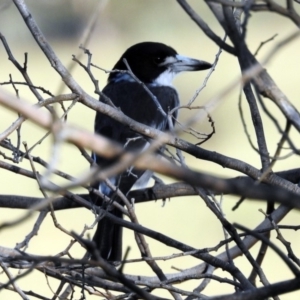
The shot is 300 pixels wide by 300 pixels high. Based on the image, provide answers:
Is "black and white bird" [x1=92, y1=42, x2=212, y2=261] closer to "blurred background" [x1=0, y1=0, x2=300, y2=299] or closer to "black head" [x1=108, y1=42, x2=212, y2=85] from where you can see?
"black head" [x1=108, y1=42, x2=212, y2=85]

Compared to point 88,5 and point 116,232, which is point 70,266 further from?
point 88,5

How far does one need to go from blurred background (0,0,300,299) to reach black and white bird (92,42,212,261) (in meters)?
1.36

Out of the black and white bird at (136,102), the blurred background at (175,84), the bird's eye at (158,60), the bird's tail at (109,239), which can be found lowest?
the bird's tail at (109,239)

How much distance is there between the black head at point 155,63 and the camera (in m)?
4.82

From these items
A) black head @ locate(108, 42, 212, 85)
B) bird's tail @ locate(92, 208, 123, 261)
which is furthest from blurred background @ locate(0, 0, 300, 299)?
bird's tail @ locate(92, 208, 123, 261)

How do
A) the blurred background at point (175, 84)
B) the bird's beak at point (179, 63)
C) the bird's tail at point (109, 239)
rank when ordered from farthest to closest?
the blurred background at point (175, 84), the bird's beak at point (179, 63), the bird's tail at point (109, 239)

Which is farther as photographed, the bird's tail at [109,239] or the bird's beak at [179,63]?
the bird's beak at [179,63]

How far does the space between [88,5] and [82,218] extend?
3.58 metres

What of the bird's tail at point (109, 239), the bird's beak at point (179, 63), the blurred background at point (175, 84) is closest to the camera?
the bird's tail at point (109, 239)

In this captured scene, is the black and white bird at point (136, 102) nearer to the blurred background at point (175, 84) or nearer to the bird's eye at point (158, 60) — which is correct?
the bird's eye at point (158, 60)

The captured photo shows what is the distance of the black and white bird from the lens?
362 cm

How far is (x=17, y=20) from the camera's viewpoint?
1189 centimetres

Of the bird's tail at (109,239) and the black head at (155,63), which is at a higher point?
the black head at (155,63)

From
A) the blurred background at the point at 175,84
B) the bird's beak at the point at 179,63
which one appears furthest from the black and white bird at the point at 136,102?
the blurred background at the point at 175,84
